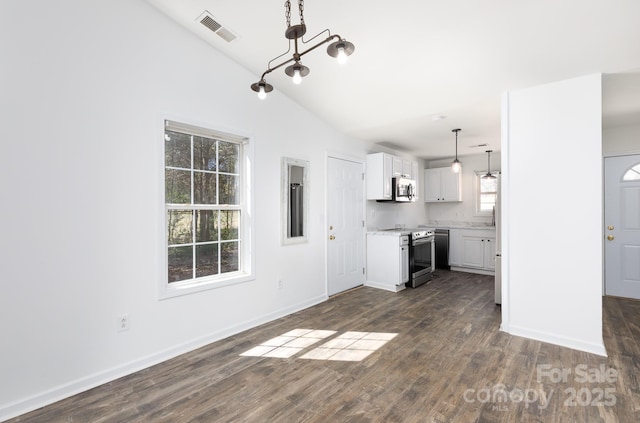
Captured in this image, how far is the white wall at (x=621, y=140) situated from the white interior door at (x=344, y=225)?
3536 millimetres

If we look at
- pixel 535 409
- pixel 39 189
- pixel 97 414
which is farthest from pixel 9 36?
pixel 535 409

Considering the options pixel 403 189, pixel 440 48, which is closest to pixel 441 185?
pixel 403 189

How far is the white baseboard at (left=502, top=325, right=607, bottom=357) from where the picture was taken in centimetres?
270

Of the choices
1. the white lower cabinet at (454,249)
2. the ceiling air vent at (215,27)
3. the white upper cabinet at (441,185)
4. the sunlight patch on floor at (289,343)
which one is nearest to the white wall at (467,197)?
the white upper cabinet at (441,185)

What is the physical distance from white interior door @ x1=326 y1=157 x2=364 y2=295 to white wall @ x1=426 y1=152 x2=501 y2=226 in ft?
9.19

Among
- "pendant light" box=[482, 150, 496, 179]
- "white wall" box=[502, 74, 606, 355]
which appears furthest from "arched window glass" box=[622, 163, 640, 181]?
"white wall" box=[502, 74, 606, 355]

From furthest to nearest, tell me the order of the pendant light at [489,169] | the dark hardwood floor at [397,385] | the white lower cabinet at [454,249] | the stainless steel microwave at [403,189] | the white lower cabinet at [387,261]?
the white lower cabinet at [454,249] < the pendant light at [489,169] < the stainless steel microwave at [403,189] < the white lower cabinet at [387,261] < the dark hardwood floor at [397,385]

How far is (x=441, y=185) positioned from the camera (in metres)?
6.71

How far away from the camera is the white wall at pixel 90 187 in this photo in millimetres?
2016

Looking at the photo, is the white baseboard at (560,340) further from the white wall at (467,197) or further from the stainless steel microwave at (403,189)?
the white wall at (467,197)

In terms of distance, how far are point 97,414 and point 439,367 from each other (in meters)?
2.47

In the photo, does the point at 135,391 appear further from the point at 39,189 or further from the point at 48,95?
the point at 48,95

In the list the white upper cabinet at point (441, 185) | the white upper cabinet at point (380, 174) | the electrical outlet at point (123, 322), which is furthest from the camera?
the white upper cabinet at point (441, 185)

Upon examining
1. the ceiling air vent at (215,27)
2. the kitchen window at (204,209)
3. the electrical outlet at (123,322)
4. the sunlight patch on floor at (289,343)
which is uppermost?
the ceiling air vent at (215,27)
